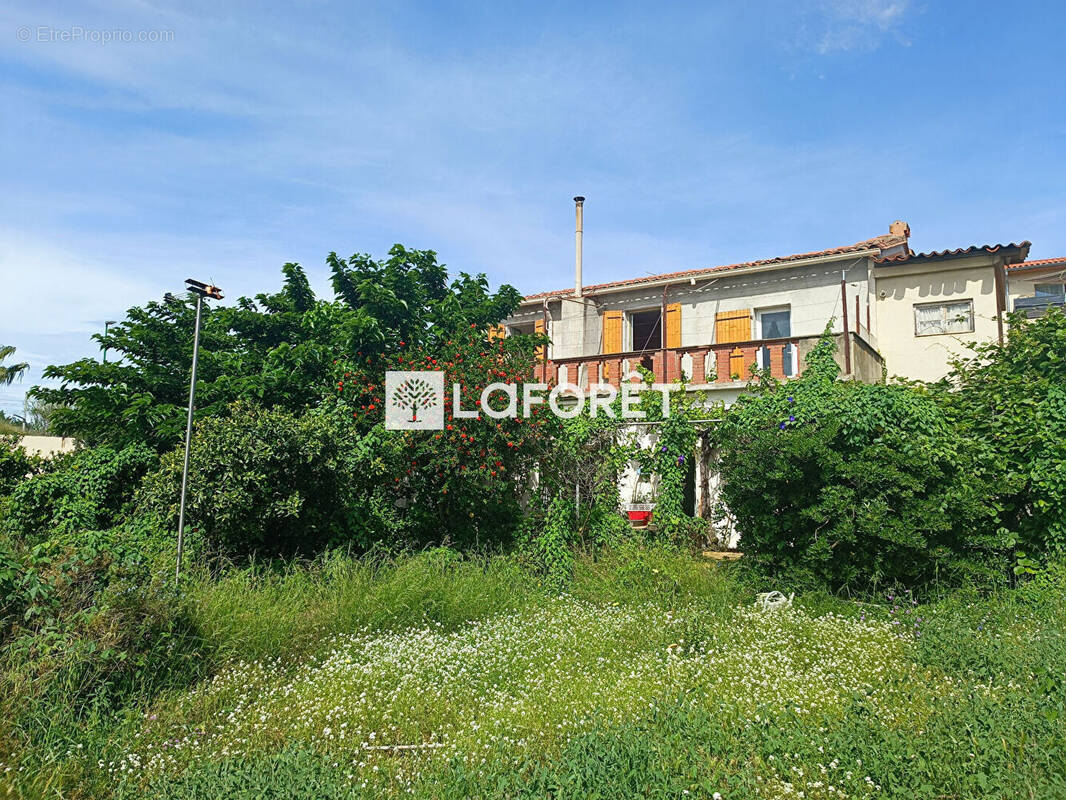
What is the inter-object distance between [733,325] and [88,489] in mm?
12272

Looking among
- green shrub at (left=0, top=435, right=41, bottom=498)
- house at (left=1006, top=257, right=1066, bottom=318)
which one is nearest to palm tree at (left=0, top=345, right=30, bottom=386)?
green shrub at (left=0, top=435, right=41, bottom=498)

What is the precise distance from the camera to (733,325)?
1524 cm

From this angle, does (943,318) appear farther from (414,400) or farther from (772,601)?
(414,400)

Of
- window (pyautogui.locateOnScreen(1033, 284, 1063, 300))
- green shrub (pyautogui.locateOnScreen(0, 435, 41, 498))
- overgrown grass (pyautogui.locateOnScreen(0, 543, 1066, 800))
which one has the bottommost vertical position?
overgrown grass (pyautogui.locateOnScreen(0, 543, 1066, 800))

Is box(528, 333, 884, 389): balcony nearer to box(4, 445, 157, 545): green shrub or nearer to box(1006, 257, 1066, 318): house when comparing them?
box(1006, 257, 1066, 318): house

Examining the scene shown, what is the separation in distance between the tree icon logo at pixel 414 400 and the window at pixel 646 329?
8.04 m

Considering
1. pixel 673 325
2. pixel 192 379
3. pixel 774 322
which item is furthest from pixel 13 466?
pixel 774 322

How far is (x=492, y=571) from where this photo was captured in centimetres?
825

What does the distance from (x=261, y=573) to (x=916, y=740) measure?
674 cm

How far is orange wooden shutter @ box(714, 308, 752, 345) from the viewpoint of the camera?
49.6ft

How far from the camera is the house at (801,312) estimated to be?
12648mm

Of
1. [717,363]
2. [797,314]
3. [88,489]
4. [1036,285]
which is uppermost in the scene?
[1036,285]

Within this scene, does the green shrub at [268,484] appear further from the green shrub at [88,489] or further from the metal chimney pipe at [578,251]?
the metal chimney pipe at [578,251]

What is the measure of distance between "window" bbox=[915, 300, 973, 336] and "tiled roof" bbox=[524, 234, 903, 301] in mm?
1537
